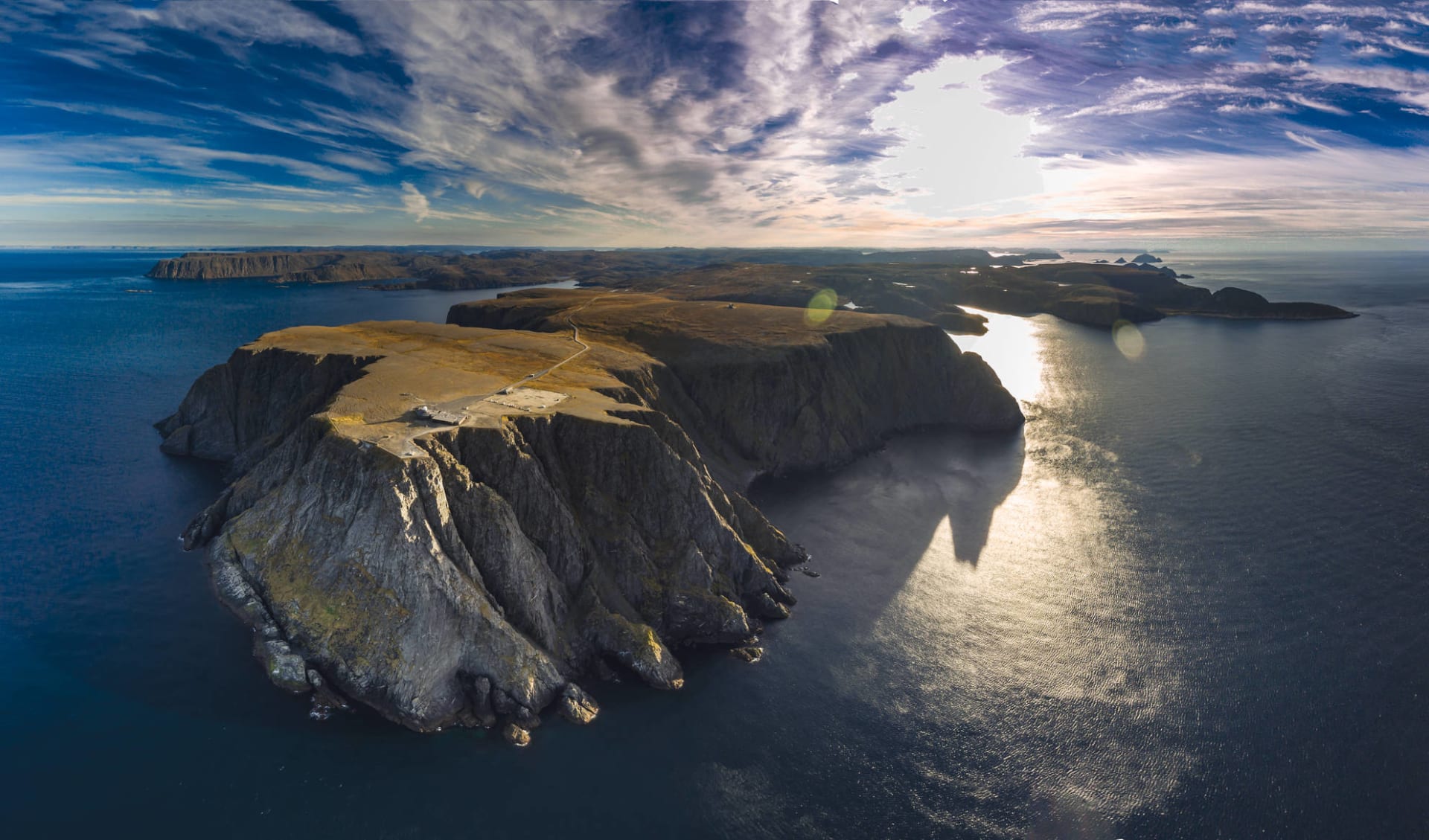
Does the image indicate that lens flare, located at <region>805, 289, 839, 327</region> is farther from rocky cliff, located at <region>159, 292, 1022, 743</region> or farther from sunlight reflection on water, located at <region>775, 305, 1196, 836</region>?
rocky cliff, located at <region>159, 292, 1022, 743</region>

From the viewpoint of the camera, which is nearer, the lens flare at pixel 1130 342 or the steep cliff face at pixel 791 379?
the steep cliff face at pixel 791 379

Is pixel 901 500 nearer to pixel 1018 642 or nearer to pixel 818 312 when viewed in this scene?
pixel 1018 642

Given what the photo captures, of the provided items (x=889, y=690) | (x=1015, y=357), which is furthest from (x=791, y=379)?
(x=1015, y=357)

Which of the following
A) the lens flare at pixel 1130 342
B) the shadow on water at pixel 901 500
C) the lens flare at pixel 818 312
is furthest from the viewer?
the lens flare at pixel 1130 342

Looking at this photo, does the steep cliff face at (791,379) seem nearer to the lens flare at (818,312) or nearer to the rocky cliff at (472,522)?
the rocky cliff at (472,522)

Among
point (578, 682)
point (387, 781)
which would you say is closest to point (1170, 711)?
point (578, 682)

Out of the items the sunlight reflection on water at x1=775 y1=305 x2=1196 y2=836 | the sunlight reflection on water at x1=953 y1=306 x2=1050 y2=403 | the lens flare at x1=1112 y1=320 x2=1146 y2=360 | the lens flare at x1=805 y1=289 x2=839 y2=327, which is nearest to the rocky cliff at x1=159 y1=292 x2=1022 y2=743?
the sunlight reflection on water at x1=775 y1=305 x2=1196 y2=836

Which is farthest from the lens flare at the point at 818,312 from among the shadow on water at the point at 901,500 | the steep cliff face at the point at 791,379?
the shadow on water at the point at 901,500
